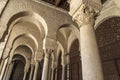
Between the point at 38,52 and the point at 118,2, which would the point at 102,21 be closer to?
the point at 118,2

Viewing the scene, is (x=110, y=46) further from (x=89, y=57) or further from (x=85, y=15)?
(x=89, y=57)

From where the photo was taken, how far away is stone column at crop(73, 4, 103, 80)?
2.21 meters

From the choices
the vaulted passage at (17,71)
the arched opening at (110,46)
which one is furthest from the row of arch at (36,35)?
the vaulted passage at (17,71)

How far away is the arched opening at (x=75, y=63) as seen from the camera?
7051 mm

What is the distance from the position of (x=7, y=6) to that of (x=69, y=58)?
4.99 metres

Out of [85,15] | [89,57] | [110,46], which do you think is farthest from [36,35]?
[89,57]

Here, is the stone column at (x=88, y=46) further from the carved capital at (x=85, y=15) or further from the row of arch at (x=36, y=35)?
the row of arch at (x=36, y=35)

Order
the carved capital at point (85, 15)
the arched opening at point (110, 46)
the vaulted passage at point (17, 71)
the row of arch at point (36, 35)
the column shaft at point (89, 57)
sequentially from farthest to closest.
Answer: the vaulted passage at point (17, 71) → the row of arch at point (36, 35) → the arched opening at point (110, 46) → the carved capital at point (85, 15) → the column shaft at point (89, 57)

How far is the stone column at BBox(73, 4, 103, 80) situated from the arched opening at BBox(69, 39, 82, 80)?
459cm

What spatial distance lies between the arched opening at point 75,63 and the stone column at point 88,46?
459cm

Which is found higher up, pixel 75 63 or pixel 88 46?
pixel 75 63

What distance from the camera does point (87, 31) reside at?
107 inches

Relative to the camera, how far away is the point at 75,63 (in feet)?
24.7

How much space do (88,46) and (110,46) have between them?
3466 millimetres
